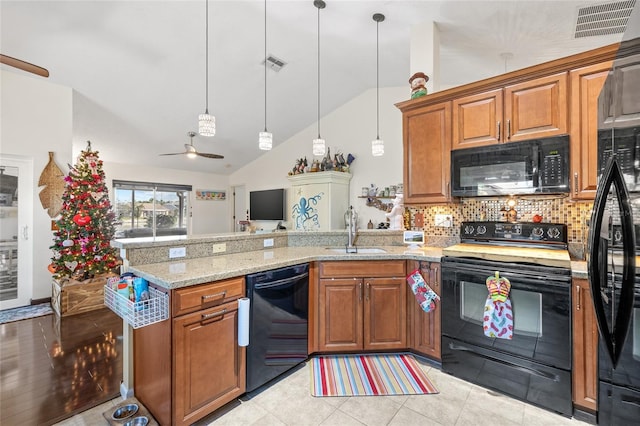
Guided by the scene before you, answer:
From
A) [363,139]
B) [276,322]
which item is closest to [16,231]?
[276,322]

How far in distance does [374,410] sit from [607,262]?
1.52 metres

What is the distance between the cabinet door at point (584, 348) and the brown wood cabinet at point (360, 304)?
111 cm

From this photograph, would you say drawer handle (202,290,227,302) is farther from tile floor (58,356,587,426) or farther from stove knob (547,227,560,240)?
stove knob (547,227,560,240)

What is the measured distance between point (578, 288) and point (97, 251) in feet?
17.0

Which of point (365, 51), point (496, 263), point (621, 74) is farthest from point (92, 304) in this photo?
point (621, 74)

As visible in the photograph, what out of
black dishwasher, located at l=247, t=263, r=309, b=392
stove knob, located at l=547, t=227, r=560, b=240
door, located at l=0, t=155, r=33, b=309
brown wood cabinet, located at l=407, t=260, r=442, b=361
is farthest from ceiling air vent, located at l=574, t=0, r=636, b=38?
door, located at l=0, t=155, r=33, b=309

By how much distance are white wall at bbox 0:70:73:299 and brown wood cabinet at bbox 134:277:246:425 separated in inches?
132

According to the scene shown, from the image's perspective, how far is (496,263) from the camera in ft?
6.77

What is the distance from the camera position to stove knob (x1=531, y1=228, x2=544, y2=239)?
2316mm

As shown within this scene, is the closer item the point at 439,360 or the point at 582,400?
the point at 582,400

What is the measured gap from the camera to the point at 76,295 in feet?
12.1

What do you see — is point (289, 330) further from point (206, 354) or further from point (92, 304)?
point (92, 304)

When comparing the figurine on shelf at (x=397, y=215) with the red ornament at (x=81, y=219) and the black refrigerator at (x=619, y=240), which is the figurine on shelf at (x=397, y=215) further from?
the red ornament at (x=81, y=219)

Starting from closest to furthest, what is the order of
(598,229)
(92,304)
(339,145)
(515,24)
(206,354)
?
(598,229) < (206,354) < (515,24) < (92,304) < (339,145)
